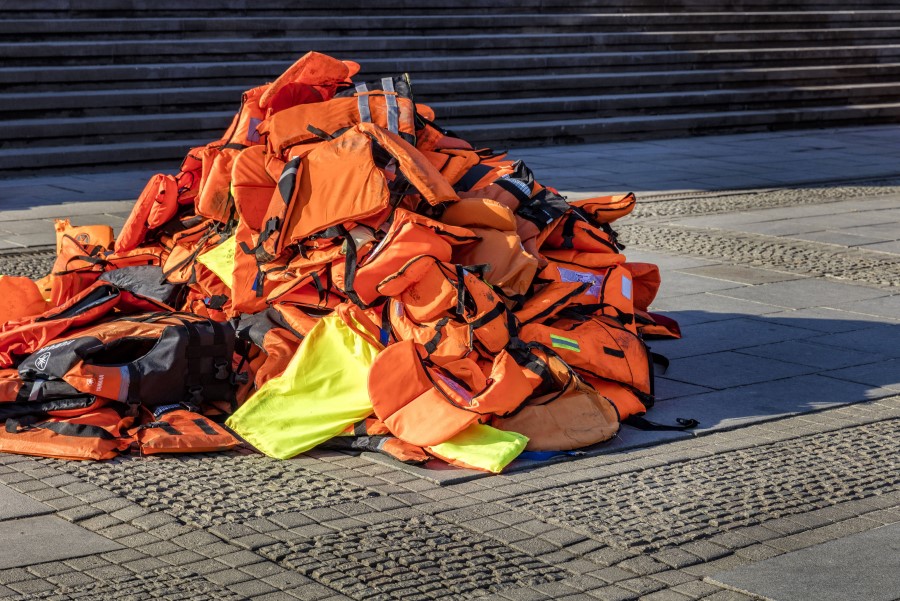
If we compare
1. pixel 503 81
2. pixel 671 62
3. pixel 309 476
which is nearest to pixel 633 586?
pixel 309 476

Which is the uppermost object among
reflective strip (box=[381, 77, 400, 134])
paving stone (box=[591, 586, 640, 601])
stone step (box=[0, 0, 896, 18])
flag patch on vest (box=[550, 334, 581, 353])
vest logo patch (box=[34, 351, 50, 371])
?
stone step (box=[0, 0, 896, 18])

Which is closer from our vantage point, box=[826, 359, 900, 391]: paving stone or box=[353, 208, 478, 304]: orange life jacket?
box=[353, 208, 478, 304]: orange life jacket

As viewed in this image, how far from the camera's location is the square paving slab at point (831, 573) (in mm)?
3857

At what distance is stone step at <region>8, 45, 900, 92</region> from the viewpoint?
42.9 ft

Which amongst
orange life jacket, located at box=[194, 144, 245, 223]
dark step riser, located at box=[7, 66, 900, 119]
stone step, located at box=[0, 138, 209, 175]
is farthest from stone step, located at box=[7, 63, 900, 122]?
orange life jacket, located at box=[194, 144, 245, 223]

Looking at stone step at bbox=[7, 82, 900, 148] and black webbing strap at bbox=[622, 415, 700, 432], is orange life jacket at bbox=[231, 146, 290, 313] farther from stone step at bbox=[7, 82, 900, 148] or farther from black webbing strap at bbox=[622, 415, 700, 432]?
stone step at bbox=[7, 82, 900, 148]

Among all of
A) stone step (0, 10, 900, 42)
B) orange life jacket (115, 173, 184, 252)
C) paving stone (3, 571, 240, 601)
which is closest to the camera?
paving stone (3, 571, 240, 601)

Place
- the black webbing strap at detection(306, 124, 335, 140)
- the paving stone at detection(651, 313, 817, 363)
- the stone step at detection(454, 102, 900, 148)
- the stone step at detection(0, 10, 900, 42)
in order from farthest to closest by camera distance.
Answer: the stone step at detection(454, 102, 900, 148) < the stone step at detection(0, 10, 900, 42) < the paving stone at detection(651, 313, 817, 363) < the black webbing strap at detection(306, 124, 335, 140)

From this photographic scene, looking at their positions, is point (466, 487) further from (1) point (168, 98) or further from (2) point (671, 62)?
(2) point (671, 62)

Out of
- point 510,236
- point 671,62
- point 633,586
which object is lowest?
point 633,586

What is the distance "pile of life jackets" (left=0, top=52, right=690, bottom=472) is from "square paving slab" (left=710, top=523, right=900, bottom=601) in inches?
44.8

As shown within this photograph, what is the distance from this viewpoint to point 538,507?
4520 mm

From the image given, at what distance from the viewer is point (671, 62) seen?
17.3 metres

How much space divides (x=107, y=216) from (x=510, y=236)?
5.24 metres
